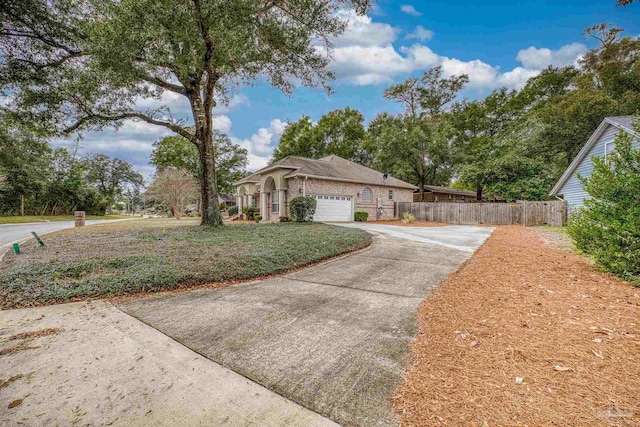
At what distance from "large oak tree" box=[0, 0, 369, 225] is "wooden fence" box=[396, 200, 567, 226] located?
1444 cm

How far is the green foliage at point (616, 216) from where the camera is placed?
13.9 ft

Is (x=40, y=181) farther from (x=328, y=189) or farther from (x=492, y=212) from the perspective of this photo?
(x=492, y=212)

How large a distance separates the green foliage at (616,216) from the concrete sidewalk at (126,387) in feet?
18.3

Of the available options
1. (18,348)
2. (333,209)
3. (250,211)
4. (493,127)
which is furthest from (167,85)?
(493,127)

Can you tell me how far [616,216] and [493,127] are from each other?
95.7 feet

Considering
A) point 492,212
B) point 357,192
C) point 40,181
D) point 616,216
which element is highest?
point 40,181

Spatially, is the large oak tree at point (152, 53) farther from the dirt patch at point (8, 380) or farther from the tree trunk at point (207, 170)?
the dirt patch at point (8, 380)

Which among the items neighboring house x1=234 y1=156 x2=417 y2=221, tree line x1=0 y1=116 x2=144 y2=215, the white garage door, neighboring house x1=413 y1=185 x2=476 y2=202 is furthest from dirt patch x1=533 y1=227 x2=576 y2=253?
tree line x1=0 y1=116 x2=144 y2=215

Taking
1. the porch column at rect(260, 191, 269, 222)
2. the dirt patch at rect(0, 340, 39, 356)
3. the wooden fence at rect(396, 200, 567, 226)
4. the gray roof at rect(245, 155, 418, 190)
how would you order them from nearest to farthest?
the dirt patch at rect(0, 340, 39, 356) → the wooden fence at rect(396, 200, 567, 226) → the gray roof at rect(245, 155, 418, 190) → the porch column at rect(260, 191, 269, 222)

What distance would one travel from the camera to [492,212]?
1883 cm

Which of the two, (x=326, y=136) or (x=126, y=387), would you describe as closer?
(x=126, y=387)

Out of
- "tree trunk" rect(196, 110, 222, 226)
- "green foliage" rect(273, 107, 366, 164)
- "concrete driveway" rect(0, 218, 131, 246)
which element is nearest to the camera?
"concrete driveway" rect(0, 218, 131, 246)

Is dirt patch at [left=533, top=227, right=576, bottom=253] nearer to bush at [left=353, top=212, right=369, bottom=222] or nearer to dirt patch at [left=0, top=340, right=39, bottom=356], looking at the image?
dirt patch at [left=0, top=340, right=39, bottom=356]

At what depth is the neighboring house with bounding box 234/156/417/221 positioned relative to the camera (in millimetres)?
17141
